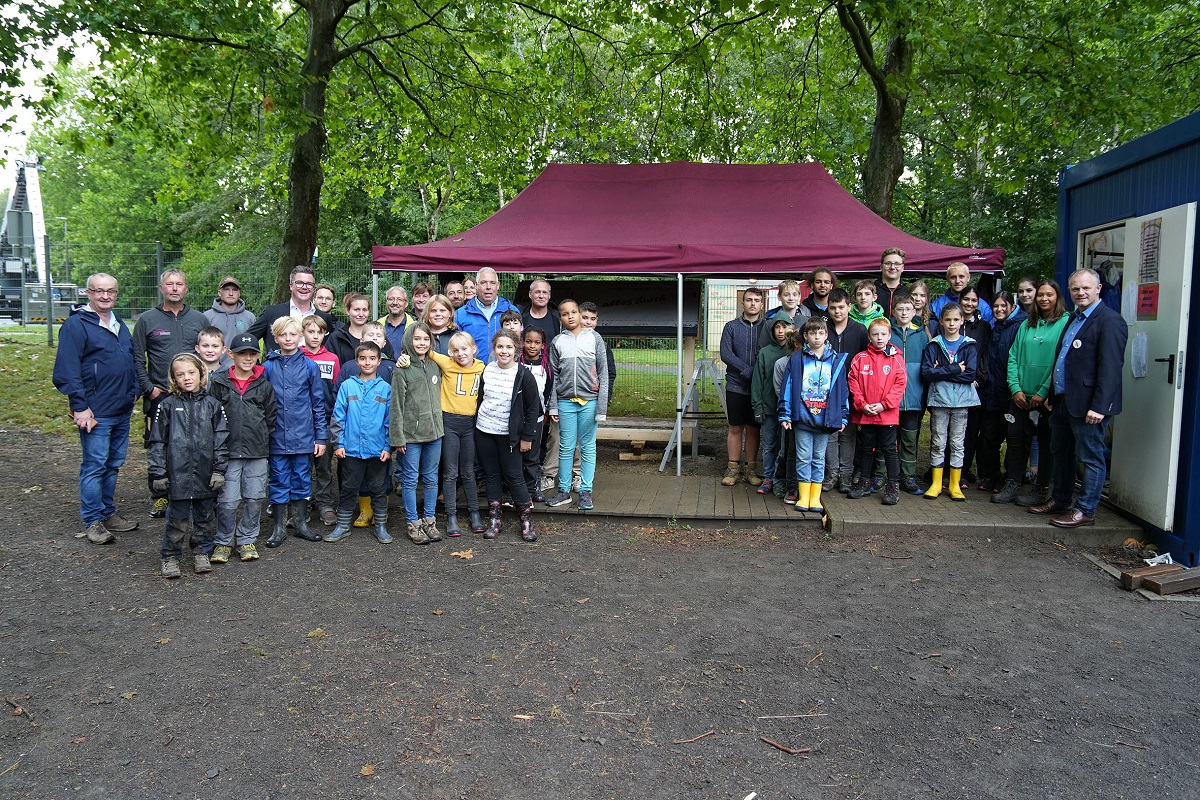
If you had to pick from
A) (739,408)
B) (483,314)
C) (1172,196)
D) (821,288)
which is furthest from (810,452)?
(1172,196)

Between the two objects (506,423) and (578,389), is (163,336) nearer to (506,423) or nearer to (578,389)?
(506,423)

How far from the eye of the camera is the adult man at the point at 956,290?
7.20 metres

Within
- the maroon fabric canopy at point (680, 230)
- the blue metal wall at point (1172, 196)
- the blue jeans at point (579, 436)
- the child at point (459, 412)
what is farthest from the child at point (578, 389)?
the blue metal wall at point (1172, 196)

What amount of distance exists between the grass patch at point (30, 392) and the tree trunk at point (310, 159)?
140 inches

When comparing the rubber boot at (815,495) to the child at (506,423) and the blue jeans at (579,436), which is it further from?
the child at (506,423)

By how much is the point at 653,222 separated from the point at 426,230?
71.1 feet

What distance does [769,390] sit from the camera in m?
7.21

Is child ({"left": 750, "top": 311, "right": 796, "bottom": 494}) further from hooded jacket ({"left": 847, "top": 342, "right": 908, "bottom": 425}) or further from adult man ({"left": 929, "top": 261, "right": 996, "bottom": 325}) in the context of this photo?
adult man ({"left": 929, "top": 261, "right": 996, "bottom": 325})

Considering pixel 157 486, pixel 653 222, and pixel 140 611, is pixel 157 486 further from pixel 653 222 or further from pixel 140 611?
pixel 653 222

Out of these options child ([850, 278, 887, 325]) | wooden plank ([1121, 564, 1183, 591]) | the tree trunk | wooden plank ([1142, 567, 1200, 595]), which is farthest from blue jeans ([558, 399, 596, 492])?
the tree trunk

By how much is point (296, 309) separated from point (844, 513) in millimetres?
4836

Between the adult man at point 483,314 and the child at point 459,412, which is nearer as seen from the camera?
the child at point 459,412

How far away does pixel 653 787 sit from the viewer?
2.95 metres

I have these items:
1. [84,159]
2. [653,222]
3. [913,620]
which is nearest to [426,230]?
[653,222]
